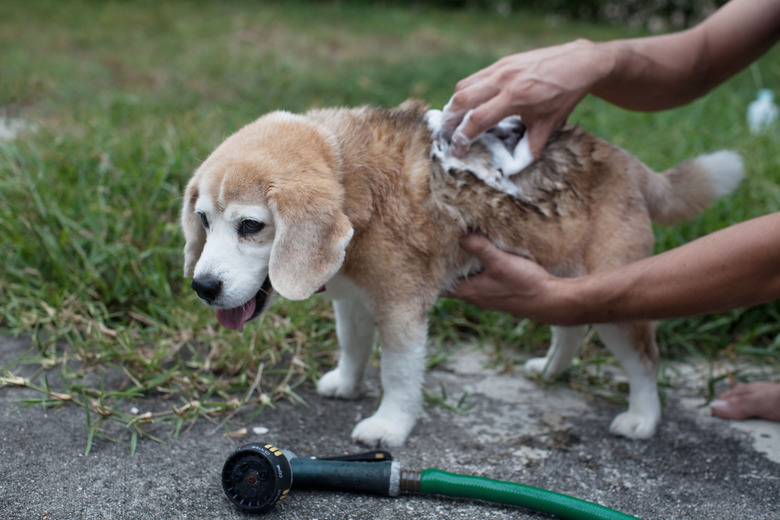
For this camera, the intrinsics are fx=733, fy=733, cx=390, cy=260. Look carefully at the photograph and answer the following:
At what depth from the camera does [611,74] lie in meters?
2.72

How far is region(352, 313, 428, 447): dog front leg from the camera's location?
2.53 m

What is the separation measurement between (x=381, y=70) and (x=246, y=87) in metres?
1.41

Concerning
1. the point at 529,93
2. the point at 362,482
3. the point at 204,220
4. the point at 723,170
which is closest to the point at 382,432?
the point at 362,482

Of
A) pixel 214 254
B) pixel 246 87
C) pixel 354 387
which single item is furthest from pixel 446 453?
pixel 246 87

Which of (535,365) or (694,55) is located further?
(535,365)

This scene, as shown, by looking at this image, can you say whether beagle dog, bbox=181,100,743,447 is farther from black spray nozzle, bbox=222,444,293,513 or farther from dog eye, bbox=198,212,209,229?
black spray nozzle, bbox=222,444,293,513

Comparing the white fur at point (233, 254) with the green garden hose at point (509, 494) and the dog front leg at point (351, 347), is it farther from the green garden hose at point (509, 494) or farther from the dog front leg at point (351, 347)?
the green garden hose at point (509, 494)

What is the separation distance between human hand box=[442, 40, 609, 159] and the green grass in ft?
3.67

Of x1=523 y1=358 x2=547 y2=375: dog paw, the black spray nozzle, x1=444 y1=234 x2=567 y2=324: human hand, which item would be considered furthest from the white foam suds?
the black spray nozzle

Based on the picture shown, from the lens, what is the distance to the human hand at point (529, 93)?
2508 millimetres

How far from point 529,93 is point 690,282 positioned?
0.82m

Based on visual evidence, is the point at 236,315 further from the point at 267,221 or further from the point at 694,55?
the point at 694,55

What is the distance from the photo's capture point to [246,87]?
19.6ft

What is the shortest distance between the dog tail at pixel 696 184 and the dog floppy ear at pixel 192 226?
1699mm
